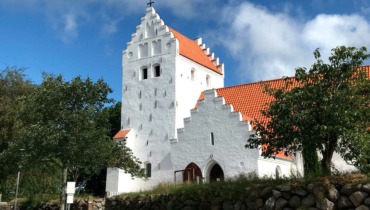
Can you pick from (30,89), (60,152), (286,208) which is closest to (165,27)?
(30,89)

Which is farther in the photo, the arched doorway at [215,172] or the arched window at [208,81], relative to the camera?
the arched window at [208,81]

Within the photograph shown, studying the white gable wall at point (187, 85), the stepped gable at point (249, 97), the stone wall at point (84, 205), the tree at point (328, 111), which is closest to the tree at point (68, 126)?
the stone wall at point (84, 205)

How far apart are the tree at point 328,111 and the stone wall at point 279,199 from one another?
1746 millimetres

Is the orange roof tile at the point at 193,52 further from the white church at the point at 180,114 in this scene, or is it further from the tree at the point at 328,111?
the tree at the point at 328,111

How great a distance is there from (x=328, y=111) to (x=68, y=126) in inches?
458

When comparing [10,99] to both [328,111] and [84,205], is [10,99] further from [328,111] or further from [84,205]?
[328,111]

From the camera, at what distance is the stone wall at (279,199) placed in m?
11.1

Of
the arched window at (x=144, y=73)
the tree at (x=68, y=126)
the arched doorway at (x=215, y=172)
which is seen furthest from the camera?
the arched window at (x=144, y=73)

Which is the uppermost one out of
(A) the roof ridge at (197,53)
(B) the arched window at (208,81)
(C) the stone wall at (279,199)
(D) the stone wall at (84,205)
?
(A) the roof ridge at (197,53)

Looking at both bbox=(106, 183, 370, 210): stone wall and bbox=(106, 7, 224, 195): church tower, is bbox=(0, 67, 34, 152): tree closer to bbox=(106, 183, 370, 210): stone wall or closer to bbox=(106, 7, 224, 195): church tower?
bbox=(106, 7, 224, 195): church tower

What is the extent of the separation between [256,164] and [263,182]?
1140 centimetres

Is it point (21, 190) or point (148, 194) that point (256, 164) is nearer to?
point (148, 194)

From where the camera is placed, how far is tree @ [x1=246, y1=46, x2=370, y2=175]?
13.5 meters

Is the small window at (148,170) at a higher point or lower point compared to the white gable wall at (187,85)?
lower
